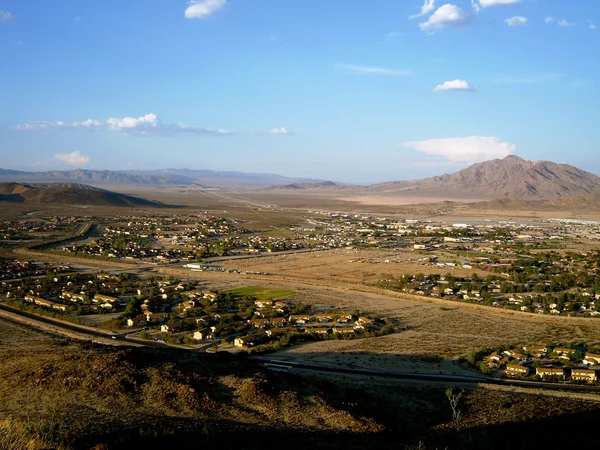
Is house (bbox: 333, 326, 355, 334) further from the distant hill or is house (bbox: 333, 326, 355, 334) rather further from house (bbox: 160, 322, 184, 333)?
the distant hill

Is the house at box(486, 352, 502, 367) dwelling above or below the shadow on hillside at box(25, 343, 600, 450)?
below

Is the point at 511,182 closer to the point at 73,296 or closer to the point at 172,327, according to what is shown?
the point at 73,296

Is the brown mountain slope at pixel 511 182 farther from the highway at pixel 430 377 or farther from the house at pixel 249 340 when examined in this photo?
the highway at pixel 430 377

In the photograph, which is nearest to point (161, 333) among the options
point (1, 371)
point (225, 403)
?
point (1, 371)

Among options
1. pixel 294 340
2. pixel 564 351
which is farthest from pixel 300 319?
pixel 564 351

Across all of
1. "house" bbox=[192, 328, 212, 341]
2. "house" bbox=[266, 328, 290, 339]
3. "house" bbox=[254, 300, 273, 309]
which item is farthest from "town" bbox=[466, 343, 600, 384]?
"house" bbox=[254, 300, 273, 309]

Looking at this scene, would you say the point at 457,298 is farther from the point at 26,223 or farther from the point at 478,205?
the point at 478,205
